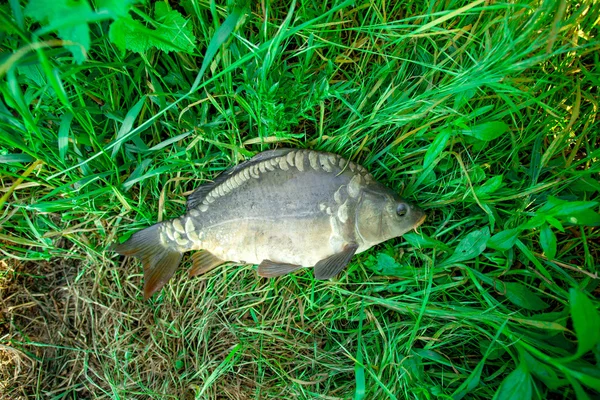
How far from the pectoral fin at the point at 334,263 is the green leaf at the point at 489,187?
0.74 m

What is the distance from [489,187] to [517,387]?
3.17 ft

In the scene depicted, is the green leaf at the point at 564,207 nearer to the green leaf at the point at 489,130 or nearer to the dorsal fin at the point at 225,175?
the green leaf at the point at 489,130

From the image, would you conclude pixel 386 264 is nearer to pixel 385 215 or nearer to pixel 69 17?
pixel 385 215

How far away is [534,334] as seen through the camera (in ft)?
6.18

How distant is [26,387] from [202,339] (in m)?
1.12

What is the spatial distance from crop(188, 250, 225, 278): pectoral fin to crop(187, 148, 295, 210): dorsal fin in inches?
12.1

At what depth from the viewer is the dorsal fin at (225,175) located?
2.14 m

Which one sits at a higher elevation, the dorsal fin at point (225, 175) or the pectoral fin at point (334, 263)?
the dorsal fin at point (225, 175)

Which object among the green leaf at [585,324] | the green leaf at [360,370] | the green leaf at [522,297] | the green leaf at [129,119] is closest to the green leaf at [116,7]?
the green leaf at [129,119]

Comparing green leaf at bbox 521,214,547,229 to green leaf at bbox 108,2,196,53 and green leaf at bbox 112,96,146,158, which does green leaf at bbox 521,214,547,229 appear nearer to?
green leaf at bbox 108,2,196,53

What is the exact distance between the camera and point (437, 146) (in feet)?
6.49

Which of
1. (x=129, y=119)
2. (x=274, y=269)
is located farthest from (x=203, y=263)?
(x=129, y=119)

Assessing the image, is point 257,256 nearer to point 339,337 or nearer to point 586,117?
point 339,337

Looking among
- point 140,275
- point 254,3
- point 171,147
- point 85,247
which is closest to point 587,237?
point 254,3
